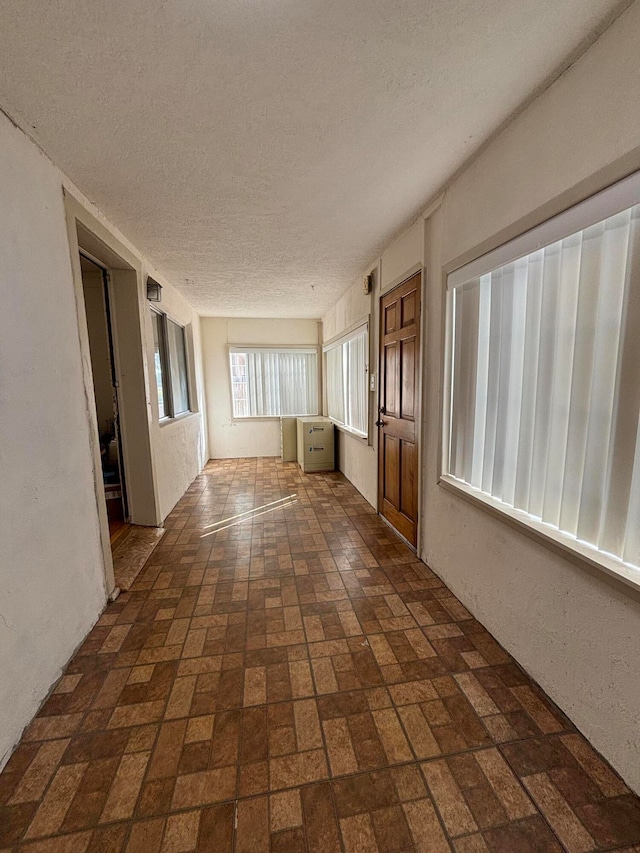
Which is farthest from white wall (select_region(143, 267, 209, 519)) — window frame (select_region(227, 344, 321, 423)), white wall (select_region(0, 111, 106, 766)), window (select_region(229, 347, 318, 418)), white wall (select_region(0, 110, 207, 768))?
white wall (select_region(0, 111, 106, 766))

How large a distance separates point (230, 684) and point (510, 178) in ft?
8.59

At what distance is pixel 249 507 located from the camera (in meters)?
3.81

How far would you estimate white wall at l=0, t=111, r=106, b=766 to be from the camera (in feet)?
4.39

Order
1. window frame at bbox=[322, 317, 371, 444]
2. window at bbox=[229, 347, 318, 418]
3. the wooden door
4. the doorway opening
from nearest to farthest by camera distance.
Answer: the wooden door
the doorway opening
window frame at bbox=[322, 317, 371, 444]
window at bbox=[229, 347, 318, 418]

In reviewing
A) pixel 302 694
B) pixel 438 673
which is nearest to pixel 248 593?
pixel 302 694

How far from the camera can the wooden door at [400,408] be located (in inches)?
103

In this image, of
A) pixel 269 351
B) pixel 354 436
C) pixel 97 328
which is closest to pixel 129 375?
pixel 97 328

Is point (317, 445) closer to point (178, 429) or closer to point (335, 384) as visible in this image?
point (335, 384)

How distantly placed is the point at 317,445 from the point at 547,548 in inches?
153

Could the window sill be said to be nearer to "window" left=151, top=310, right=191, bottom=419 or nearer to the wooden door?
the wooden door

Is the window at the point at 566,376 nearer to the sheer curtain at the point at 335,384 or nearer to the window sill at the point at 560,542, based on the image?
the window sill at the point at 560,542

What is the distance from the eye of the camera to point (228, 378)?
19.8ft

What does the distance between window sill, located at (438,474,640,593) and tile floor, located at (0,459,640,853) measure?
2.22 feet

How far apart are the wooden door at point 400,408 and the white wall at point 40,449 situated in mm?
2141
